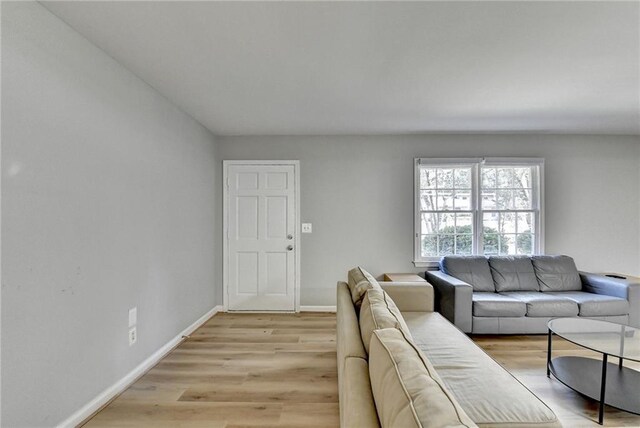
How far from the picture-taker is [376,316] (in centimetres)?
161

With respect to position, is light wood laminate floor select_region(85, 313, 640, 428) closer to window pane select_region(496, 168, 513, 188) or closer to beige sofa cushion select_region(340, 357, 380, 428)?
beige sofa cushion select_region(340, 357, 380, 428)

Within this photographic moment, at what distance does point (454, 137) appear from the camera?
4.18 metres

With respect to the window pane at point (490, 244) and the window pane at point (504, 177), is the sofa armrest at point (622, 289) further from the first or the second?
the window pane at point (504, 177)

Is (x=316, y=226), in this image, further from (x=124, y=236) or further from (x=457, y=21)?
(x=457, y=21)

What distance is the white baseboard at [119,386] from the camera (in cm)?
188

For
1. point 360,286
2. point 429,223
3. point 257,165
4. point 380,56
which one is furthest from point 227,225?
point 380,56

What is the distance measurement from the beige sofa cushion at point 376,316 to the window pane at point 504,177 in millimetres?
3097

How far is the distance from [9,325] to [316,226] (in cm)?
310

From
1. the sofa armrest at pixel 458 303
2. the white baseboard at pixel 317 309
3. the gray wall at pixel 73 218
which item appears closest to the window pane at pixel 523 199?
the sofa armrest at pixel 458 303

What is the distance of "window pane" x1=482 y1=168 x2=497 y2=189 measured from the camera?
417 cm

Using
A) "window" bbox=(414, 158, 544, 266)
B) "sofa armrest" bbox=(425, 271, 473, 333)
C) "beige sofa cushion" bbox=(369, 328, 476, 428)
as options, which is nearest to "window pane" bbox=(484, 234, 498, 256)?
"window" bbox=(414, 158, 544, 266)

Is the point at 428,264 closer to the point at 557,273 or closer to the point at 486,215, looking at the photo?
the point at 486,215

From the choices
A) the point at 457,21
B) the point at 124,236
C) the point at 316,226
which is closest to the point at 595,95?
the point at 457,21

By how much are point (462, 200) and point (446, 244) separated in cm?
64
